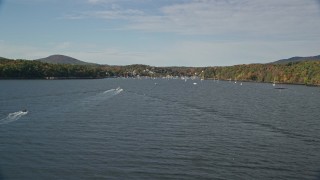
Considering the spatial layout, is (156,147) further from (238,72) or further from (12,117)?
(238,72)

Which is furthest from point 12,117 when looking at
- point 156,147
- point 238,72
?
point 238,72

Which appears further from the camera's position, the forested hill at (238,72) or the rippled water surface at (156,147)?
the forested hill at (238,72)

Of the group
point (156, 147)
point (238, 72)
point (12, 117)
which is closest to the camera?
point (156, 147)

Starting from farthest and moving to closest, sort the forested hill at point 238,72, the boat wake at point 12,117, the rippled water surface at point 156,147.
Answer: the forested hill at point 238,72 → the boat wake at point 12,117 → the rippled water surface at point 156,147

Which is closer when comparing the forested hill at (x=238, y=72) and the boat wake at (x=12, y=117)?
the boat wake at (x=12, y=117)

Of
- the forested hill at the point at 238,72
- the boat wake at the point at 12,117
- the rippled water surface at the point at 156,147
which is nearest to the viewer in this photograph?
the rippled water surface at the point at 156,147

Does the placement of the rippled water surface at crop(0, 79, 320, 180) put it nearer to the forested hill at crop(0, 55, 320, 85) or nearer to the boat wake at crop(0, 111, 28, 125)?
the boat wake at crop(0, 111, 28, 125)

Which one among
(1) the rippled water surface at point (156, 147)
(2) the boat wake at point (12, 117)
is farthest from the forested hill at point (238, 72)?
(1) the rippled water surface at point (156, 147)

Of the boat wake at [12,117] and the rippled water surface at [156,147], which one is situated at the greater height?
the boat wake at [12,117]

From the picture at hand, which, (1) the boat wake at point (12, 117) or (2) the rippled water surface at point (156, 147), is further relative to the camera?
(1) the boat wake at point (12, 117)

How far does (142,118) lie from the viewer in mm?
31094

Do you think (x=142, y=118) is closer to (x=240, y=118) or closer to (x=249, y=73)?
(x=240, y=118)

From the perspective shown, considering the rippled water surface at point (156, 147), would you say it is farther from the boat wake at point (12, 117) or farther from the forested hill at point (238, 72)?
the forested hill at point (238, 72)

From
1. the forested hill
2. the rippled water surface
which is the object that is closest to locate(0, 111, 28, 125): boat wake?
the rippled water surface
